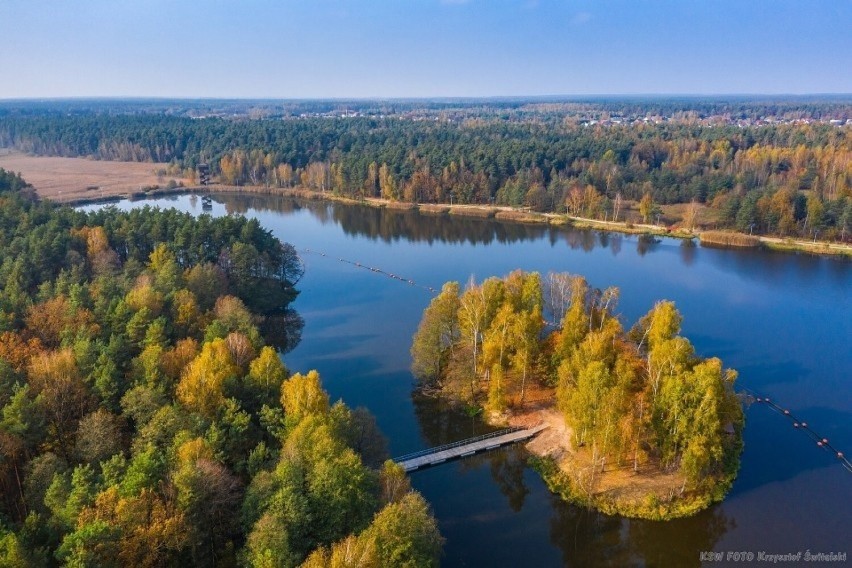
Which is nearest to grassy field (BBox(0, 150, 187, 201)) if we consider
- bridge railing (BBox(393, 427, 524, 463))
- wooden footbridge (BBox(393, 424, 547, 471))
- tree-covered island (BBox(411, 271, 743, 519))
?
tree-covered island (BBox(411, 271, 743, 519))

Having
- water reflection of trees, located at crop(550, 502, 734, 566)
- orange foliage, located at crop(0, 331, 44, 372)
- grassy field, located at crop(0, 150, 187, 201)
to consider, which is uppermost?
grassy field, located at crop(0, 150, 187, 201)

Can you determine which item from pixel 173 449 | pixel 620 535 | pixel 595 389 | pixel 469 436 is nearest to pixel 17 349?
pixel 173 449

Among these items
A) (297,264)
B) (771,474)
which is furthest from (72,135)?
(771,474)

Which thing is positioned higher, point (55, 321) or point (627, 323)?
point (55, 321)

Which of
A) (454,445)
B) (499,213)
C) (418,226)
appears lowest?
(454,445)

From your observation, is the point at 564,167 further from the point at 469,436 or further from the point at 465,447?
the point at 465,447

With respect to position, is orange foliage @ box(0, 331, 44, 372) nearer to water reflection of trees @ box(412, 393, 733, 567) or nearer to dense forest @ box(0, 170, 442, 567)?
dense forest @ box(0, 170, 442, 567)
